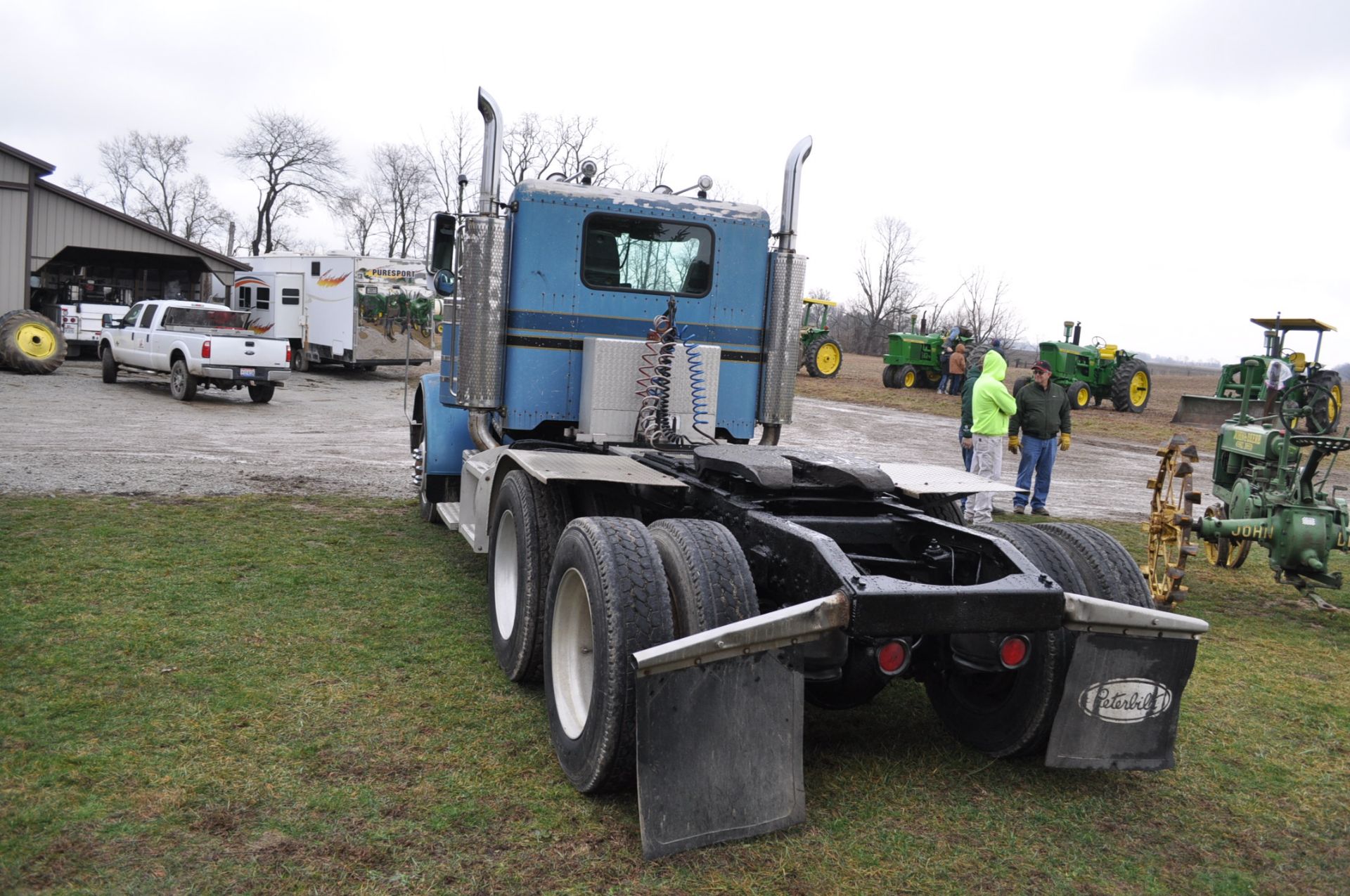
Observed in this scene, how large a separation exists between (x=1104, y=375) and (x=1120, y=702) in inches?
1043

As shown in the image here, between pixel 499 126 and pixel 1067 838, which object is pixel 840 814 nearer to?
pixel 1067 838

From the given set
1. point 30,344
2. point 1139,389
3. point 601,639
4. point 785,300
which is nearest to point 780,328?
point 785,300

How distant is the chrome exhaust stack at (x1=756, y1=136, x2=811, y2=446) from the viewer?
23.7 feet

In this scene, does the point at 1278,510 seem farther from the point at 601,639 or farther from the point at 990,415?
the point at 601,639

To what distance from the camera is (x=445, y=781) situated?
386cm

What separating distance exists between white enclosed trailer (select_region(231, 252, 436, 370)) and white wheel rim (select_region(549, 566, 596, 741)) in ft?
70.2

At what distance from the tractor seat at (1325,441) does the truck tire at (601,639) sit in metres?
5.41

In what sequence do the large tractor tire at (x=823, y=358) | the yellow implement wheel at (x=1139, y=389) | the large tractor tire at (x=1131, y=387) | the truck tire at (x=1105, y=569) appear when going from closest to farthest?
the truck tire at (x=1105, y=569)
the large tractor tire at (x=1131, y=387)
the yellow implement wheel at (x=1139, y=389)
the large tractor tire at (x=823, y=358)

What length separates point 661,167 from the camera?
44375mm

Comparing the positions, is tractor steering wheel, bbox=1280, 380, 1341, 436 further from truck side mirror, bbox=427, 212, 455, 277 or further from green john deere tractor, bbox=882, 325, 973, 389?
green john deere tractor, bbox=882, 325, 973, 389

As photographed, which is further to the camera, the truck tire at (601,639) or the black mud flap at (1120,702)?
the black mud flap at (1120,702)

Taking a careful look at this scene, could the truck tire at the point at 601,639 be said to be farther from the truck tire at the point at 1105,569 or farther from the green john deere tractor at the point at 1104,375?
the green john deere tractor at the point at 1104,375

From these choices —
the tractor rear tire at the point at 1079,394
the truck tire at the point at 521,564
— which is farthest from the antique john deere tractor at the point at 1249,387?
the tractor rear tire at the point at 1079,394

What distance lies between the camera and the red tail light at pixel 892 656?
3.62 metres
